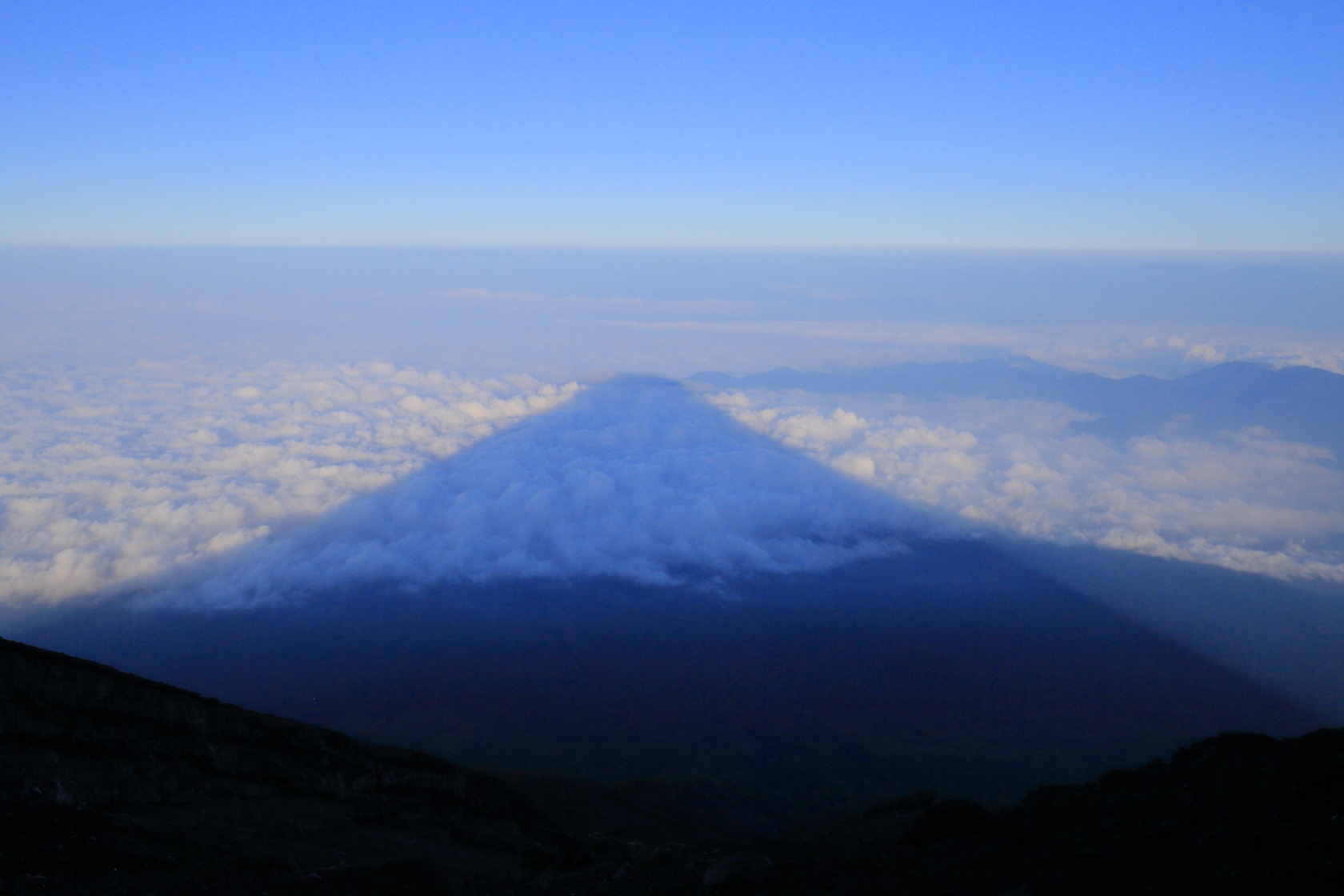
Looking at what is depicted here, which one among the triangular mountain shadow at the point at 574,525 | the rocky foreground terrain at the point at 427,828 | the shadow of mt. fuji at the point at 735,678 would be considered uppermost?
the rocky foreground terrain at the point at 427,828

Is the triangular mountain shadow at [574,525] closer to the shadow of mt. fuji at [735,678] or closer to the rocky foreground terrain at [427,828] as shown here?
the shadow of mt. fuji at [735,678]

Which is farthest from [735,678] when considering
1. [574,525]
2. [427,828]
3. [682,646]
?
[427,828]

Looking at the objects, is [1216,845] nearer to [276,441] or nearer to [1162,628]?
[1162,628]

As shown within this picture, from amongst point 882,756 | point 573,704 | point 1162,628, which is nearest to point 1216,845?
point 882,756

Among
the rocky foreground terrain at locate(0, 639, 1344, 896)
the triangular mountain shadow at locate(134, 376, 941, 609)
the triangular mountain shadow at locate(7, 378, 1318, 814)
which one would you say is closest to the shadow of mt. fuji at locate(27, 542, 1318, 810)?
the triangular mountain shadow at locate(7, 378, 1318, 814)

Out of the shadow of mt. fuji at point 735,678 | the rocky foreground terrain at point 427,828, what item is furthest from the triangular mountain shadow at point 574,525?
the rocky foreground terrain at point 427,828

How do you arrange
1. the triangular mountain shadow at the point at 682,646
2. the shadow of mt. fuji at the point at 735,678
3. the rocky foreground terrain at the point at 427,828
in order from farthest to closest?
the triangular mountain shadow at the point at 682,646, the shadow of mt. fuji at the point at 735,678, the rocky foreground terrain at the point at 427,828

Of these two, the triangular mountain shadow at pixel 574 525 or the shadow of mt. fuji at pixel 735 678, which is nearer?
the shadow of mt. fuji at pixel 735 678

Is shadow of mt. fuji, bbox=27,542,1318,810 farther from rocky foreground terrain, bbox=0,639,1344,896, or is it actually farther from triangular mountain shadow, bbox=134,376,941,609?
rocky foreground terrain, bbox=0,639,1344,896
